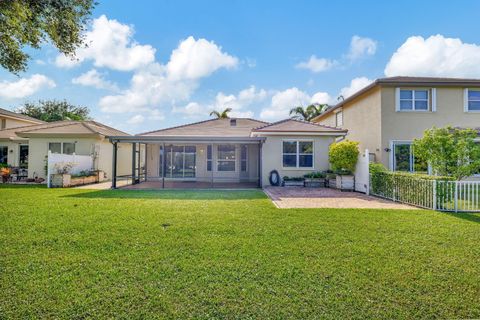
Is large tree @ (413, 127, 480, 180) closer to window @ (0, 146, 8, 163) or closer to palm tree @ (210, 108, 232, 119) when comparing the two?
palm tree @ (210, 108, 232, 119)

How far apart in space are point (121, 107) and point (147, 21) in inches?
411

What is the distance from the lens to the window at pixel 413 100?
1488 centimetres

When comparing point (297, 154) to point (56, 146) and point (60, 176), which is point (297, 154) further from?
point (56, 146)

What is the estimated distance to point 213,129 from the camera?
1944cm

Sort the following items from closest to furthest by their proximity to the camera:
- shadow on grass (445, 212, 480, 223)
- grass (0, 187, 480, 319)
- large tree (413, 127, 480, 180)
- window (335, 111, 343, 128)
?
grass (0, 187, 480, 319)
shadow on grass (445, 212, 480, 223)
large tree (413, 127, 480, 180)
window (335, 111, 343, 128)

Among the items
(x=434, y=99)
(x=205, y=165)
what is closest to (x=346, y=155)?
(x=434, y=99)

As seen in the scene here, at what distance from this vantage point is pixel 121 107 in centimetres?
2339

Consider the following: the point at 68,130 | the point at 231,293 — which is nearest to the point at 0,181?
the point at 68,130

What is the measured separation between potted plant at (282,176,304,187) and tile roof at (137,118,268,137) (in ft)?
15.5

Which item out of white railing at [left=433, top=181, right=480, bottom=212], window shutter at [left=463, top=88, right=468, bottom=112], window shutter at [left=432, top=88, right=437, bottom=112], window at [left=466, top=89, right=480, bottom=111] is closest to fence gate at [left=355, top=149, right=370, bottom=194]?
white railing at [left=433, top=181, right=480, bottom=212]

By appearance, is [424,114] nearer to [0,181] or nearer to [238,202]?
[238,202]

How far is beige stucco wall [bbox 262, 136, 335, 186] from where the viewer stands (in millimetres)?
15430

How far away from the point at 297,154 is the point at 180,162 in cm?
846

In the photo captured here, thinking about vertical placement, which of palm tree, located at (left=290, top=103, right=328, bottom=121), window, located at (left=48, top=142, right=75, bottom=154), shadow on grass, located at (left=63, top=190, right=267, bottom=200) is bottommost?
shadow on grass, located at (left=63, top=190, right=267, bottom=200)
